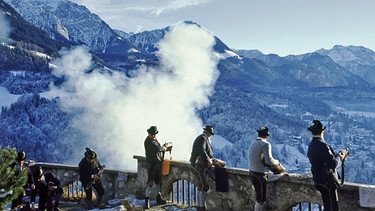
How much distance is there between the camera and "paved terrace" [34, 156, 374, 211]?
6758 mm

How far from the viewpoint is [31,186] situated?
7.73m

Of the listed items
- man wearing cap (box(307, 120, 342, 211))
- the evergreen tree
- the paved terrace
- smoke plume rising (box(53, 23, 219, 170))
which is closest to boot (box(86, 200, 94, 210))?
the paved terrace

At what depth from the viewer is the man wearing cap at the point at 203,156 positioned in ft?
25.3

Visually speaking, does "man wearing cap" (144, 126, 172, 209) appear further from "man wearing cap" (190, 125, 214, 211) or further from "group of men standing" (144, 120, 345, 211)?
"man wearing cap" (190, 125, 214, 211)

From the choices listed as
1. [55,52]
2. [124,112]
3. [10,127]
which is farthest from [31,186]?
[55,52]

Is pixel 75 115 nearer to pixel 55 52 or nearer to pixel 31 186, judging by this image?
pixel 55 52

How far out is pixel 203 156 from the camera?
7727 mm

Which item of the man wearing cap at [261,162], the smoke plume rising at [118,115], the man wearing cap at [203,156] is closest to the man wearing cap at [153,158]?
the man wearing cap at [203,156]

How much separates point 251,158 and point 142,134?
16819 centimetres

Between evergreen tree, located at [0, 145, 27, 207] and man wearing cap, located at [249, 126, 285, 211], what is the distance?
3.59 m

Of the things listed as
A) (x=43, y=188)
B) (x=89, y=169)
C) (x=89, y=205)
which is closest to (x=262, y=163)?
(x=89, y=169)

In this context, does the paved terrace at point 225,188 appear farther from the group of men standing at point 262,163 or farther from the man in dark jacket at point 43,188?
the man in dark jacket at point 43,188

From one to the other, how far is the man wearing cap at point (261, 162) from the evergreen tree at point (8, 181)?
11.8ft

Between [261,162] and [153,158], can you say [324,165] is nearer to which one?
[261,162]
